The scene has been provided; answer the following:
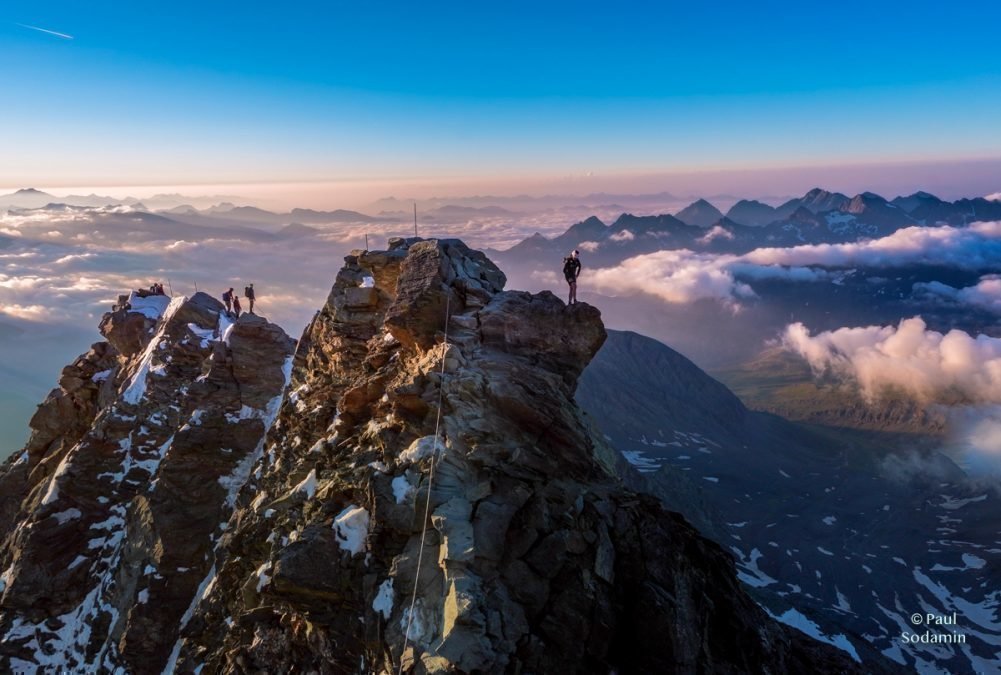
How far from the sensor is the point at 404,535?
23062 millimetres

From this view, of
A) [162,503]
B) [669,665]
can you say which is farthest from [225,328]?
[669,665]

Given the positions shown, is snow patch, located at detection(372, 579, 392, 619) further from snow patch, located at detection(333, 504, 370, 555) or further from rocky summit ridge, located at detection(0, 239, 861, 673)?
snow patch, located at detection(333, 504, 370, 555)

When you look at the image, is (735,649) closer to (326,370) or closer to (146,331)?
(326,370)

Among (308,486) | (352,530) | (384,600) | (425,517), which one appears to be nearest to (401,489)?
(425,517)

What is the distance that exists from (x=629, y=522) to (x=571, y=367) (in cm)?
1021

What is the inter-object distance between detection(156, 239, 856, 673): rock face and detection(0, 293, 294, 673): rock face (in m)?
20.3

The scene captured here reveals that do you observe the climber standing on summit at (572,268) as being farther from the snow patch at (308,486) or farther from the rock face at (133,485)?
the rock face at (133,485)

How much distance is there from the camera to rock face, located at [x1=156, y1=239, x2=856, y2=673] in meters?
20.6

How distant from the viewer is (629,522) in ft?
78.0

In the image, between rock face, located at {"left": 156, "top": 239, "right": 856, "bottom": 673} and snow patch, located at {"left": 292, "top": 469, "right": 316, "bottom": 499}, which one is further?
snow patch, located at {"left": 292, "top": 469, "right": 316, "bottom": 499}

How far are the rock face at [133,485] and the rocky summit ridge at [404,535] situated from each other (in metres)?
0.23

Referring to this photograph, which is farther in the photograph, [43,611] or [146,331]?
[146,331]

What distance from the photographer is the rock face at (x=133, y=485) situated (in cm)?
4941

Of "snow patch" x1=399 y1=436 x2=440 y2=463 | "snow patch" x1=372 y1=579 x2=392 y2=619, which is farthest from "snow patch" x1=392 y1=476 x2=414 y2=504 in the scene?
"snow patch" x1=372 y1=579 x2=392 y2=619
